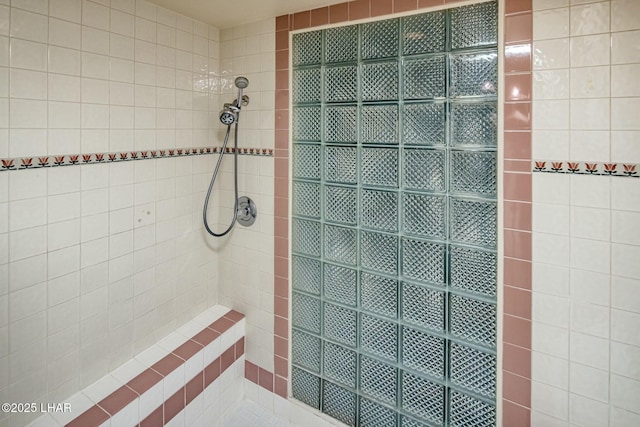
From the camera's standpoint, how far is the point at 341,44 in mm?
1628

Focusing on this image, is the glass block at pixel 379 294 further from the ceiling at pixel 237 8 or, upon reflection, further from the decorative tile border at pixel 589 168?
the ceiling at pixel 237 8

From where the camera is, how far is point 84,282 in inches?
59.4

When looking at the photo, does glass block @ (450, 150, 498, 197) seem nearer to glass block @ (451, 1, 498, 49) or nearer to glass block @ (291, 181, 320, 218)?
glass block @ (451, 1, 498, 49)

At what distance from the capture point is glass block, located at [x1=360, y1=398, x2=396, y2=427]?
65.1 inches

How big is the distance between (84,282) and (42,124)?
0.66m

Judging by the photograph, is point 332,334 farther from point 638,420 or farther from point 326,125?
point 638,420

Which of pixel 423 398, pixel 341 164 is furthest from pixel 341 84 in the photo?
pixel 423 398

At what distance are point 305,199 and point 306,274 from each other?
1.29 ft

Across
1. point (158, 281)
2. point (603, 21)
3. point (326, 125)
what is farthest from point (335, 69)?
point (158, 281)

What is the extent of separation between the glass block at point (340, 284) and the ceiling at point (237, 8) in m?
1.25

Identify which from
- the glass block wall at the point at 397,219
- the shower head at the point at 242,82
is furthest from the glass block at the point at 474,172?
the shower head at the point at 242,82

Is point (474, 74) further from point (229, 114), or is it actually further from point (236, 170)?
point (236, 170)

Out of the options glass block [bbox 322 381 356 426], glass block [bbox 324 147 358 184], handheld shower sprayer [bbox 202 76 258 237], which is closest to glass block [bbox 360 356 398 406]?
glass block [bbox 322 381 356 426]

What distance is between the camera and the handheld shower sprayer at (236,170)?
1.79 metres
